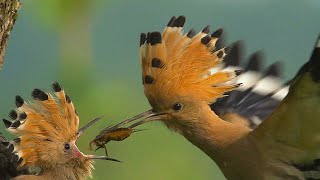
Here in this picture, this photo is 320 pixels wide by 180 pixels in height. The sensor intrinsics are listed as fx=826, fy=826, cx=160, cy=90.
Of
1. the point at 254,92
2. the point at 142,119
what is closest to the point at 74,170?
the point at 142,119

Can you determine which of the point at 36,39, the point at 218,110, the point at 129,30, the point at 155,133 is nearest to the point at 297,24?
the point at 129,30

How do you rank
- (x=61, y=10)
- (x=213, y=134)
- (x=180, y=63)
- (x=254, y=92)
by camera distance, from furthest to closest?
1. (x=61, y=10)
2. (x=254, y=92)
3. (x=213, y=134)
4. (x=180, y=63)

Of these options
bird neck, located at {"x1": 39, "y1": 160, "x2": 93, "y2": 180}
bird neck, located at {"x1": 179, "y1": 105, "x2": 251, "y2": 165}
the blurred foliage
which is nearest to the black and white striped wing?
bird neck, located at {"x1": 179, "y1": 105, "x2": 251, "y2": 165}

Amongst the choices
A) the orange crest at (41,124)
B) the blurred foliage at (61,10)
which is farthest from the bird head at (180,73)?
the blurred foliage at (61,10)

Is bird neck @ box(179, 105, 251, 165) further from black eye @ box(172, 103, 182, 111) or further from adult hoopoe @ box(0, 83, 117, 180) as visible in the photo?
adult hoopoe @ box(0, 83, 117, 180)

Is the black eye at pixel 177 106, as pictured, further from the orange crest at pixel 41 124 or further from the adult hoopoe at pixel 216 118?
the orange crest at pixel 41 124

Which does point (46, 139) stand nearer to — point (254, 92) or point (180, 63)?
point (180, 63)
